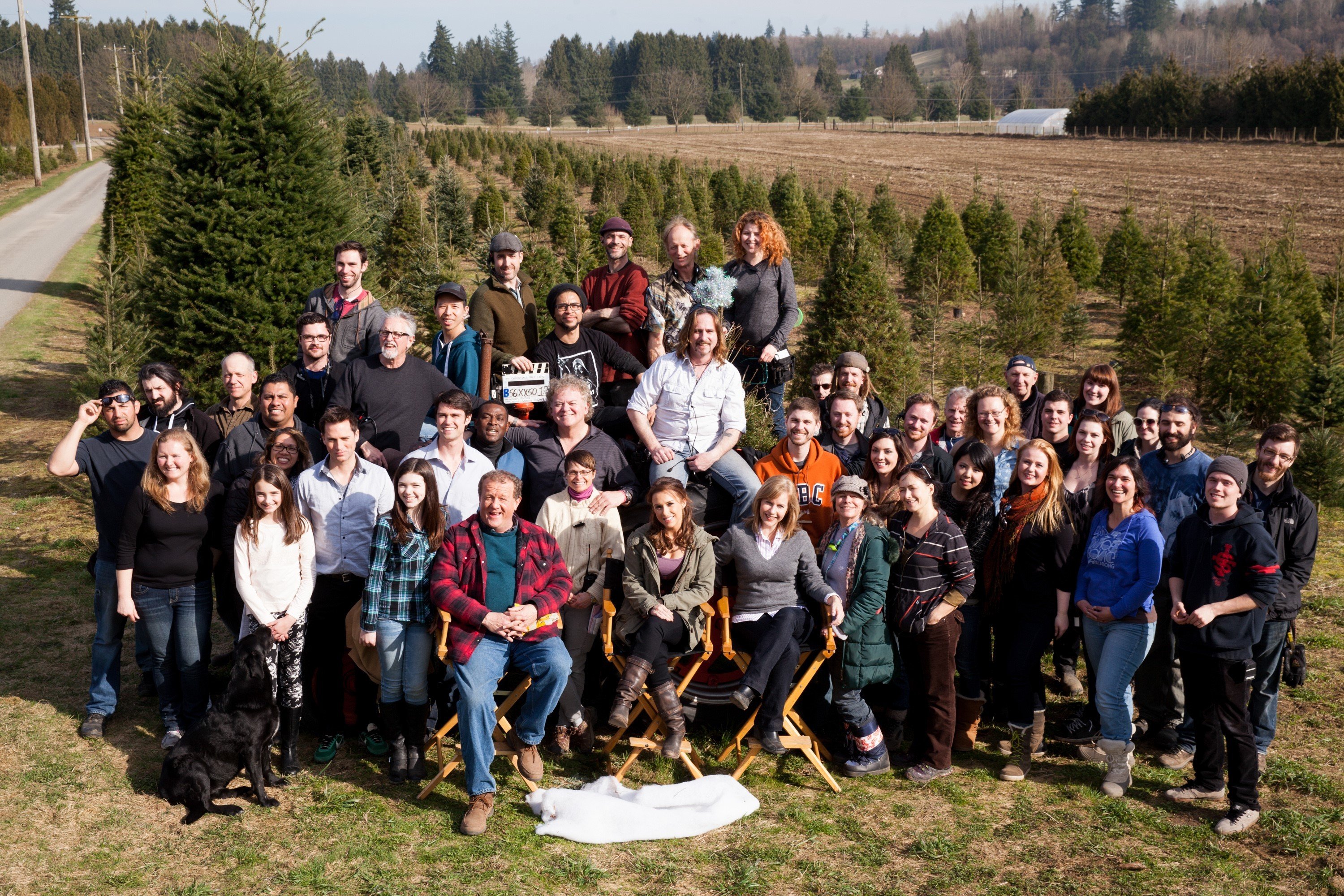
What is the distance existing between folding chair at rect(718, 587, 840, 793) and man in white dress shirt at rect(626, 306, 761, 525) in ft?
3.20

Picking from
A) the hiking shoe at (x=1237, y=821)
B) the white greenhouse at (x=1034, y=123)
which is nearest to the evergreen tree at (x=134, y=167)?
the hiking shoe at (x=1237, y=821)

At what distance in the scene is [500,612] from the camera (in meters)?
5.55

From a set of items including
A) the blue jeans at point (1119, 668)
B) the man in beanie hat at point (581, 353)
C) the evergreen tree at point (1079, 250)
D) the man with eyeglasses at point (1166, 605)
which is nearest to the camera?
the blue jeans at point (1119, 668)

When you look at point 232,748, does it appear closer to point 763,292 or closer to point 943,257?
point 763,292

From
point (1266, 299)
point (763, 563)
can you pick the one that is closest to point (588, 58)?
point (1266, 299)

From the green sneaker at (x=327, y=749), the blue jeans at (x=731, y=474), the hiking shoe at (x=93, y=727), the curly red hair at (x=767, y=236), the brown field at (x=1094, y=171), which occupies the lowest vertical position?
the green sneaker at (x=327, y=749)

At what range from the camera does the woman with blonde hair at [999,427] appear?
631cm

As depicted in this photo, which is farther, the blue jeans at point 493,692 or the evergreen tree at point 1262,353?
the evergreen tree at point 1262,353

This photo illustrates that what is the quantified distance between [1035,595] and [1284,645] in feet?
4.98

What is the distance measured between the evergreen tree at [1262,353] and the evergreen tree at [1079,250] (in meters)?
6.89

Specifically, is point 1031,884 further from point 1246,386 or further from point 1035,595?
point 1246,386

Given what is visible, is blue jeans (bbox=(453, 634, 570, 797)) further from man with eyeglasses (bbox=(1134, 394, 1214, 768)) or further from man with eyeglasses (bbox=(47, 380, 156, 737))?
man with eyeglasses (bbox=(1134, 394, 1214, 768))

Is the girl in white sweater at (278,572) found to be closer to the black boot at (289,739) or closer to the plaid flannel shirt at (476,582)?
the black boot at (289,739)

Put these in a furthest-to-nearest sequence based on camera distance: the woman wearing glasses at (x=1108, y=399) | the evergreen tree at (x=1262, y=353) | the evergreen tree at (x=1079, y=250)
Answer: the evergreen tree at (x=1079, y=250), the evergreen tree at (x=1262, y=353), the woman wearing glasses at (x=1108, y=399)
